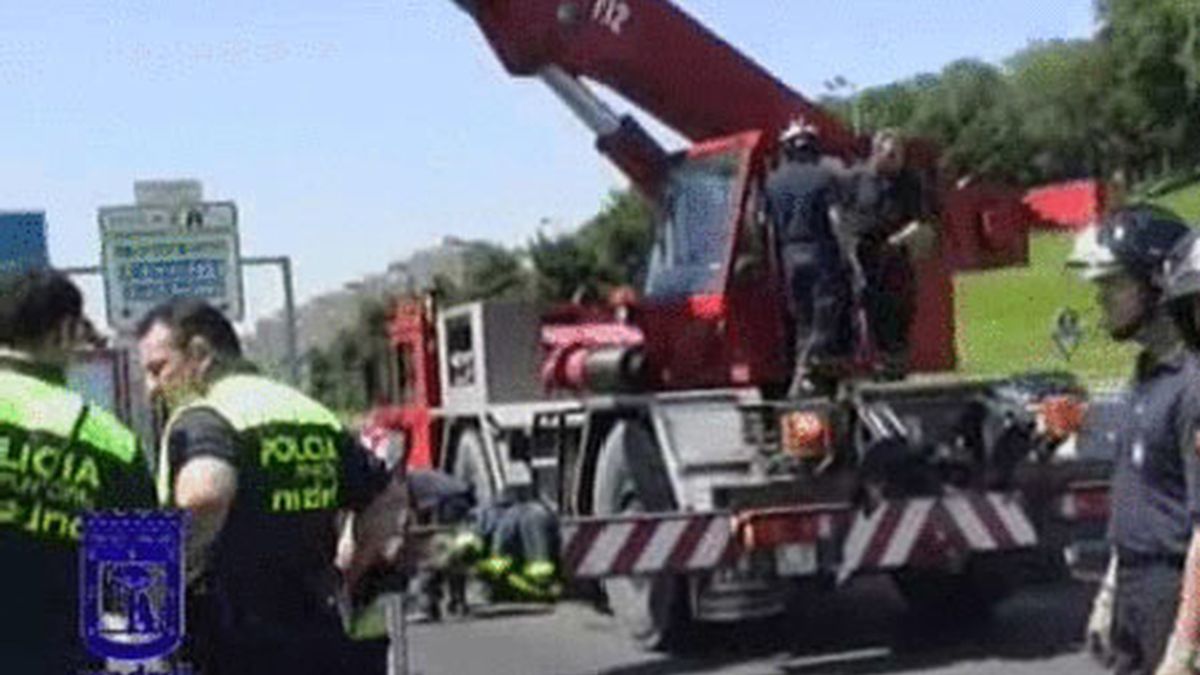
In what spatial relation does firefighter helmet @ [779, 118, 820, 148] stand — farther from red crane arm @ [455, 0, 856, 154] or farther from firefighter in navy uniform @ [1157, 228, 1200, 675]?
firefighter in navy uniform @ [1157, 228, 1200, 675]

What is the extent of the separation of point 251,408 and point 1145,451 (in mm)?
2117

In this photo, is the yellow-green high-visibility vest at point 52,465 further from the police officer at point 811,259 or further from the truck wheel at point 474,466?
the truck wheel at point 474,466

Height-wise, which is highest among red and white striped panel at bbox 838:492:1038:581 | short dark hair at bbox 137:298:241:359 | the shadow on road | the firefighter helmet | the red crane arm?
the red crane arm

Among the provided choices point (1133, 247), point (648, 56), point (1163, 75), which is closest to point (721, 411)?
point (648, 56)

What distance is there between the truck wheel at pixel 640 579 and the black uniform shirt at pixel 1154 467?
25.7ft

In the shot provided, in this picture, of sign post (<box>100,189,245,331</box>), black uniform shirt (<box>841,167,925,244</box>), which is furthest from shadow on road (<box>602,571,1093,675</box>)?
sign post (<box>100,189,245,331</box>)

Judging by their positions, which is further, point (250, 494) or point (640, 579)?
point (640, 579)

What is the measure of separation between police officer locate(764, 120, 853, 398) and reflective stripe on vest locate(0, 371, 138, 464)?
27.4ft

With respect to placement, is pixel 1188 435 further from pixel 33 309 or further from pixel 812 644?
pixel 812 644

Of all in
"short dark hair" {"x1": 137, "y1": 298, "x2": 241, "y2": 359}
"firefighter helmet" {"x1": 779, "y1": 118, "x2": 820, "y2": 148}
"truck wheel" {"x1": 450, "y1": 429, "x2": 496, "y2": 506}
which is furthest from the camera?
"truck wheel" {"x1": 450, "y1": 429, "x2": 496, "y2": 506}

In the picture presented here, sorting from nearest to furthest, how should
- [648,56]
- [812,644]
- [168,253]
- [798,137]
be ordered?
1. [798,137]
2. [812,644]
3. [168,253]
4. [648,56]

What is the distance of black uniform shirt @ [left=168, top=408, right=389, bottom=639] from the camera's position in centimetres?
623

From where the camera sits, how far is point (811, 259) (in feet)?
44.4

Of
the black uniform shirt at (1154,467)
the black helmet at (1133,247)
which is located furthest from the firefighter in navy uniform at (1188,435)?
the black helmet at (1133,247)
